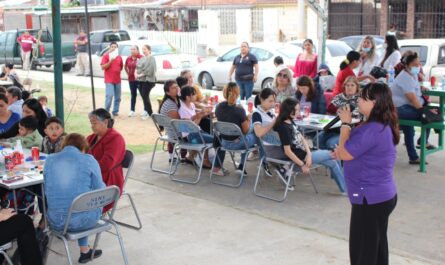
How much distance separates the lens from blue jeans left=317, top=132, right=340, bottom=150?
26.4 ft

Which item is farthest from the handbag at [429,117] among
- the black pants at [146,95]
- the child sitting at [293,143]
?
the black pants at [146,95]

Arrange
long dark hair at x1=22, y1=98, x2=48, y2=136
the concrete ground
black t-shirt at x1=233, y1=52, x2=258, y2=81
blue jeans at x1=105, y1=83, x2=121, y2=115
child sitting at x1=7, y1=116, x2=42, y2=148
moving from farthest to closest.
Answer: blue jeans at x1=105, y1=83, x2=121, y2=115 < black t-shirt at x1=233, y1=52, x2=258, y2=81 < long dark hair at x1=22, y1=98, x2=48, y2=136 < child sitting at x1=7, y1=116, x2=42, y2=148 < the concrete ground

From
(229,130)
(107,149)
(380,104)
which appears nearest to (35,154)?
(107,149)

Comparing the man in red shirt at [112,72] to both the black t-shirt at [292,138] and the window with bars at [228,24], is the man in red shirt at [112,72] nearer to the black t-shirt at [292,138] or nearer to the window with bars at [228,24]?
the black t-shirt at [292,138]

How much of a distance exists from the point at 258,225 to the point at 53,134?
2.26 m

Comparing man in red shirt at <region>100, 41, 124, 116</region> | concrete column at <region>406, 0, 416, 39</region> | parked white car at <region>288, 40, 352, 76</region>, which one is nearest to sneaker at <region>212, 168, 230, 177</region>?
man in red shirt at <region>100, 41, 124, 116</region>

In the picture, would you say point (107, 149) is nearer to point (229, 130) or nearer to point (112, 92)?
point (229, 130)

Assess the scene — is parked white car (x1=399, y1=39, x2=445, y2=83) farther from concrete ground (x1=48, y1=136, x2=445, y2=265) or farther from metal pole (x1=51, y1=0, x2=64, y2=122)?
metal pole (x1=51, y1=0, x2=64, y2=122)

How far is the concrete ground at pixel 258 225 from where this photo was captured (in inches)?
219

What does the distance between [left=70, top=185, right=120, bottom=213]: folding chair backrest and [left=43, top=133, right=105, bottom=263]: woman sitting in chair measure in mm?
150

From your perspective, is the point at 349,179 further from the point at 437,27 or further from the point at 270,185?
the point at 437,27

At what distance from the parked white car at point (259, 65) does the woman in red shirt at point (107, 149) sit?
8.74 metres

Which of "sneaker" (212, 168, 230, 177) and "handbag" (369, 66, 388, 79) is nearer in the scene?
"sneaker" (212, 168, 230, 177)

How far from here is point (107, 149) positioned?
5762 millimetres
